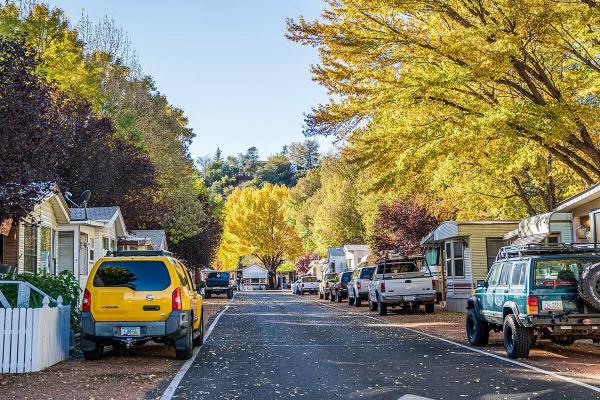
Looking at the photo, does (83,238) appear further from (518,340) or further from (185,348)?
(518,340)

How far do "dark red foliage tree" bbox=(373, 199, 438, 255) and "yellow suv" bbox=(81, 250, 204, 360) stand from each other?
92.3 feet

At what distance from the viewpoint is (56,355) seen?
1304 cm

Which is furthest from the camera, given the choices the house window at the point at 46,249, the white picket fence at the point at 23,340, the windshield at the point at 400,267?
the windshield at the point at 400,267

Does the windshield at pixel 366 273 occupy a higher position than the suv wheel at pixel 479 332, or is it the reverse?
the windshield at pixel 366 273

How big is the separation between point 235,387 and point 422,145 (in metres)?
9.09

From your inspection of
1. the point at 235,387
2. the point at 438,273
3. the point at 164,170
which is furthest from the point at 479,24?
the point at 164,170

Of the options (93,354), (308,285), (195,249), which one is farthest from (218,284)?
(93,354)

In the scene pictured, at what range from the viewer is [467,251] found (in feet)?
95.7

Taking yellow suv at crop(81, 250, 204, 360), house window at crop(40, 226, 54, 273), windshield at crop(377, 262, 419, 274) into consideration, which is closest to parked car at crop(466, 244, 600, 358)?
yellow suv at crop(81, 250, 204, 360)

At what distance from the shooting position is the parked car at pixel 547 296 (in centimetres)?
1221

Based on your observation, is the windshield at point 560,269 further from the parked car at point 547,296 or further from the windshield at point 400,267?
the windshield at point 400,267

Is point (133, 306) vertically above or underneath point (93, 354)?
above

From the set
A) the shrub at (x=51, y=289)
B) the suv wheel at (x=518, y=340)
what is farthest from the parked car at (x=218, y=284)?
the suv wheel at (x=518, y=340)

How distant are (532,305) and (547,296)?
312 mm
